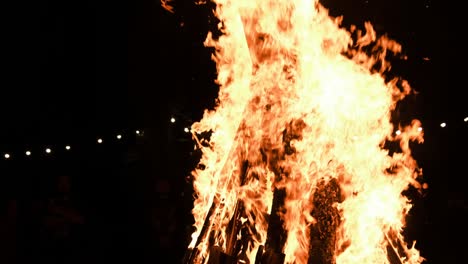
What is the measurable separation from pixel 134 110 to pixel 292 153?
350 inches

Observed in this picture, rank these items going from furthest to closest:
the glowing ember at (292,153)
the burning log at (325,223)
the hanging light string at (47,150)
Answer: the hanging light string at (47,150), the glowing ember at (292,153), the burning log at (325,223)

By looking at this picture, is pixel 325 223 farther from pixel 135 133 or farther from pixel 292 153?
pixel 135 133

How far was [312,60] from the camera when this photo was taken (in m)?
3.56

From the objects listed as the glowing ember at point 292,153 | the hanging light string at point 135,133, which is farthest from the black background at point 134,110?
the glowing ember at point 292,153

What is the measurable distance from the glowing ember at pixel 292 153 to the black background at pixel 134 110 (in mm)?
3891

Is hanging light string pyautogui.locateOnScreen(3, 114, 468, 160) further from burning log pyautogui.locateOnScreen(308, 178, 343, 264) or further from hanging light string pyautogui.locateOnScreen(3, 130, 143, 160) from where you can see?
burning log pyautogui.locateOnScreen(308, 178, 343, 264)

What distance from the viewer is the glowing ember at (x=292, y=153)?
117 inches

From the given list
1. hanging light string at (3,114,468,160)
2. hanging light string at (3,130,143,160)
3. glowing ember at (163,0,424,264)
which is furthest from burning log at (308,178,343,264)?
hanging light string at (3,130,143,160)

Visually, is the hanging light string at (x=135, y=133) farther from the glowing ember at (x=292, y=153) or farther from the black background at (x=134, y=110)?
the glowing ember at (x=292, y=153)

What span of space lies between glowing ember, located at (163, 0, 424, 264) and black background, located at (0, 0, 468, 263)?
3.89m

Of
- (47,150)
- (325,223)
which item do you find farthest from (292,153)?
(47,150)

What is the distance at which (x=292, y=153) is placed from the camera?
3094 mm

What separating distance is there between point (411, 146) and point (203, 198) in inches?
313

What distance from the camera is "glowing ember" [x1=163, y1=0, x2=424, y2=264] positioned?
2.98m
